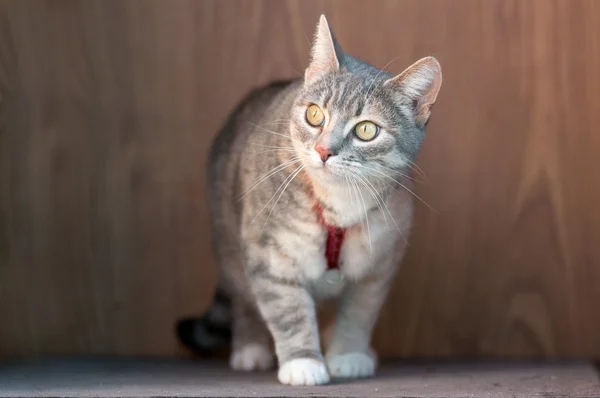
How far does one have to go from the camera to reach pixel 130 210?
3.28 meters

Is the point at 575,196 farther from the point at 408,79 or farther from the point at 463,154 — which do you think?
the point at 408,79

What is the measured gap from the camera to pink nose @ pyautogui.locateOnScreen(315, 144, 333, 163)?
2338 mm

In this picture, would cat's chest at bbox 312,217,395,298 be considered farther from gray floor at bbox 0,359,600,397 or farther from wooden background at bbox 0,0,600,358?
wooden background at bbox 0,0,600,358

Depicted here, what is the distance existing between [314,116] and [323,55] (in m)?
0.19

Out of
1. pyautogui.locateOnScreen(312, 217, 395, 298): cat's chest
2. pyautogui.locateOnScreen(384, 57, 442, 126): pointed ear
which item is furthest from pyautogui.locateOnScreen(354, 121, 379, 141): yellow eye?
pyautogui.locateOnScreen(312, 217, 395, 298): cat's chest

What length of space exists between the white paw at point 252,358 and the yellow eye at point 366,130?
80 centimetres

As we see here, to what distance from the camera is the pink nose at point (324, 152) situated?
2.34 meters

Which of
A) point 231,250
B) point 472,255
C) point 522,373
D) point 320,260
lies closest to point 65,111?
point 231,250

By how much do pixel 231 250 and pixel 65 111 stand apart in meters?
0.81

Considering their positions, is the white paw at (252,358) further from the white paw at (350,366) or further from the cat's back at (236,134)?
the cat's back at (236,134)

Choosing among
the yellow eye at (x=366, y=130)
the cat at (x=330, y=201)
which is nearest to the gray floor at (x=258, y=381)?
the cat at (x=330, y=201)

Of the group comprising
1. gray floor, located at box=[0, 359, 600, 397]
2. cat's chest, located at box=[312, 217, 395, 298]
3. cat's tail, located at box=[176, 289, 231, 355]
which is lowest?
gray floor, located at box=[0, 359, 600, 397]

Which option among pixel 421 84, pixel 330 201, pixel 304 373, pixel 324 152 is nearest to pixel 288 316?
pixel 304 373

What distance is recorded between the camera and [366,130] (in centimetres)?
245
